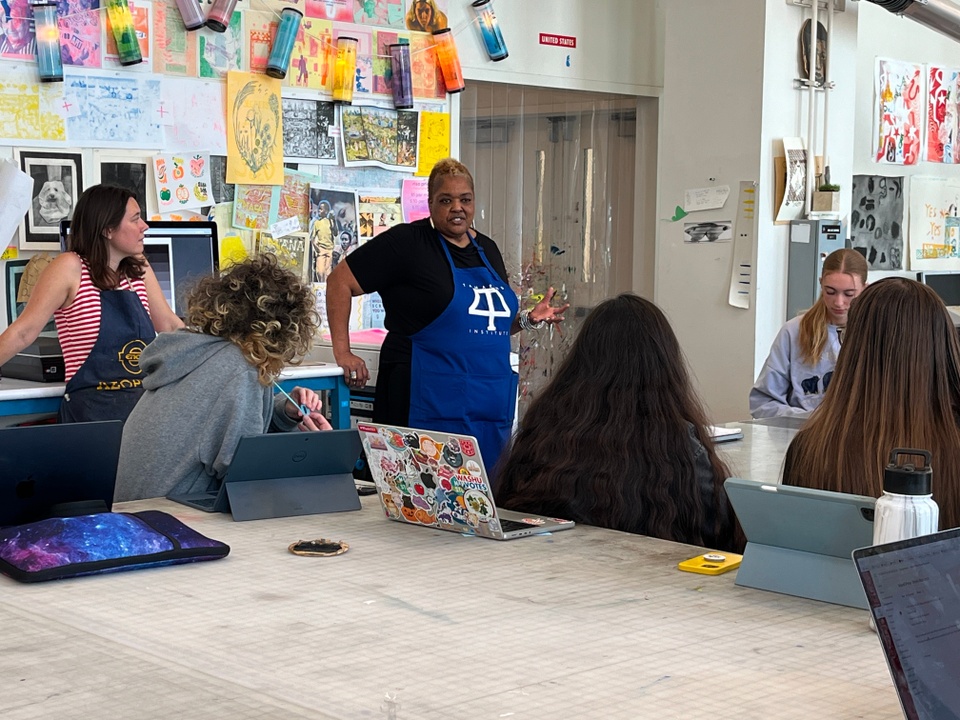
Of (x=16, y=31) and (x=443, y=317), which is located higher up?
(x=16, y=31)

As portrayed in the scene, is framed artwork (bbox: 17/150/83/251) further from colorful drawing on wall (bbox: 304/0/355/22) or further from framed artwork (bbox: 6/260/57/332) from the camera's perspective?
colorful drawing on wall (bbox: 304/0/355/22)

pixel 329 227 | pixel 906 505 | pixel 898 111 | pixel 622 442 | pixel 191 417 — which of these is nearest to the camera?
pixel 906 505

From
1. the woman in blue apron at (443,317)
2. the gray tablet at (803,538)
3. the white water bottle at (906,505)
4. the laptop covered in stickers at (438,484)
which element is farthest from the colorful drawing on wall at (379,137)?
the white water bottle at (906,505)

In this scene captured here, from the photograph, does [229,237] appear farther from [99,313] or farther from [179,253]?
[99,313]

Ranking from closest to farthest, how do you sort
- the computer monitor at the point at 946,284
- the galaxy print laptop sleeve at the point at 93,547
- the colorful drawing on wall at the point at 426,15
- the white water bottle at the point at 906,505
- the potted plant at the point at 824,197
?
the white water bottle at the point at 906,505 < the galaxy print laptop sleeve at the point at 93,547 < the colorful drawing on wall at the point at 426,15 < the potted plant at the point at 824,197 < the computer monitor at the point at 946,284

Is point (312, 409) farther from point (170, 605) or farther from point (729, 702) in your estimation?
point (729, 702)

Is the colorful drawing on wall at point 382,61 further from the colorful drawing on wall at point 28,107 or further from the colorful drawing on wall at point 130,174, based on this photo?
the colorful drawing on wall at point 28,107

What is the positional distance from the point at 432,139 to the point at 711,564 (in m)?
3.79

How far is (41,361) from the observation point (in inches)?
158

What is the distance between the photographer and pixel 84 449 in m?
2.16

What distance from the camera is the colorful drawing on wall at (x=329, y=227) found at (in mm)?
5152

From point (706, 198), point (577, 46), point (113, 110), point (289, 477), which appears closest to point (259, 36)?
point (113, 110)

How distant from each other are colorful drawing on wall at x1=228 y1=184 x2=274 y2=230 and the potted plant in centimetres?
290

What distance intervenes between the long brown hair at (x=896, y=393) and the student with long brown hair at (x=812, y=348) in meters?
1.93
